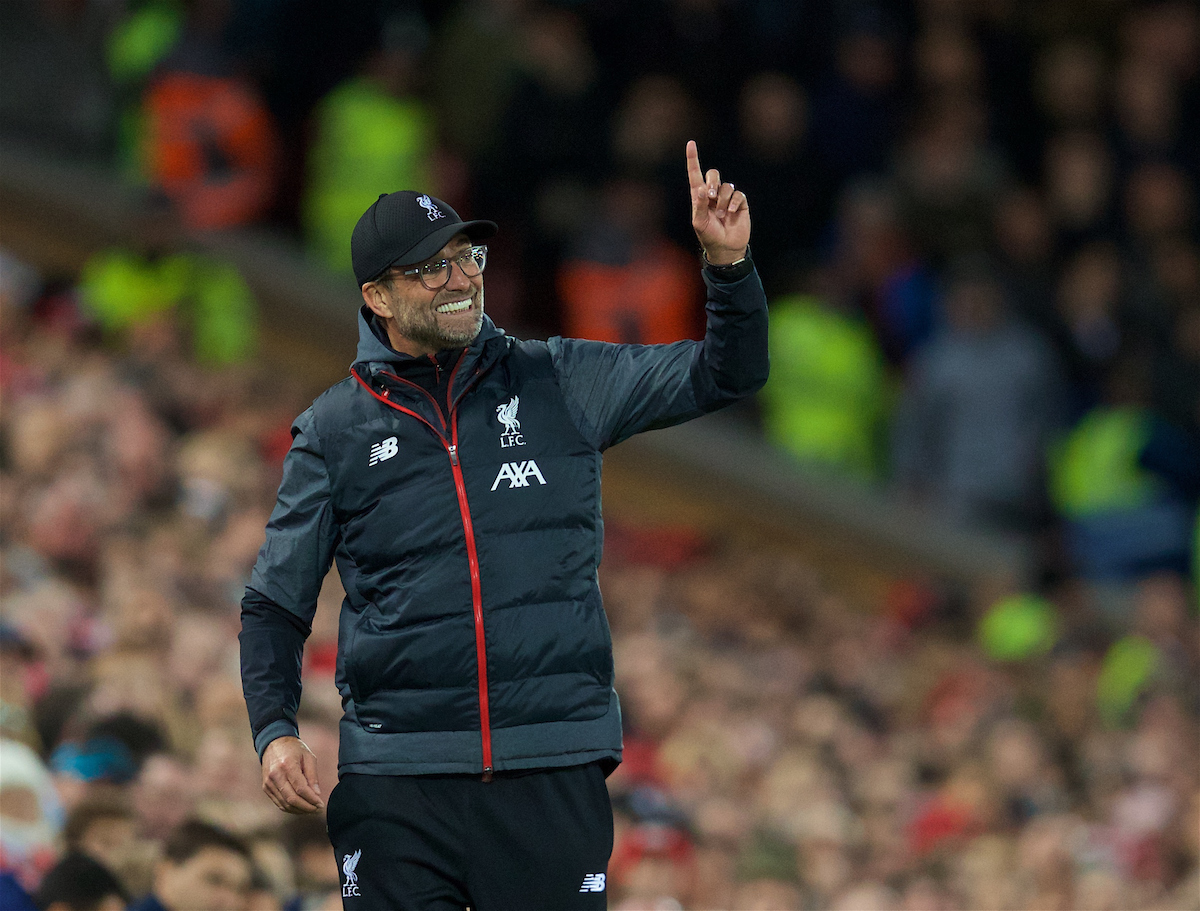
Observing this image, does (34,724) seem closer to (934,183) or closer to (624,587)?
(624,587)

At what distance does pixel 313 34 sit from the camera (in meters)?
12.5

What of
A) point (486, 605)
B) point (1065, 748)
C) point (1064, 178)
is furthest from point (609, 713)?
point (1064, 178)

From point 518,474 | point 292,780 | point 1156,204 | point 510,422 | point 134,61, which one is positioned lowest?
point 292,780

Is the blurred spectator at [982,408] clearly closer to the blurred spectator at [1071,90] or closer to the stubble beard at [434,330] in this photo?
the blurred spectator at [1071,90]

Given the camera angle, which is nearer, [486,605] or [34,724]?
[486,605]

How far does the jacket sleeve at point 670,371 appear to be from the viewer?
13.0ft

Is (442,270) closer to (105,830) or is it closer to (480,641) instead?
(480,641)

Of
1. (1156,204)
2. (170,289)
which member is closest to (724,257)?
(1156,204)

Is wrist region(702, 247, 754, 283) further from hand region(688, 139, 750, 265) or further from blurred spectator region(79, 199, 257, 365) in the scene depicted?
blurred spectator region(79, 199, 257, 365)

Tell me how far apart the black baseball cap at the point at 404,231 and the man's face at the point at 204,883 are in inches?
85.3

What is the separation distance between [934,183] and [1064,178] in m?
0.80

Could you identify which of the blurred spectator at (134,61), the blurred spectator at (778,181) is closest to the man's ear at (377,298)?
the blurred spectator at (778,181)

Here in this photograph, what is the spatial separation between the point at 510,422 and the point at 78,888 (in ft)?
6.80

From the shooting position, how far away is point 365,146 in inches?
469
